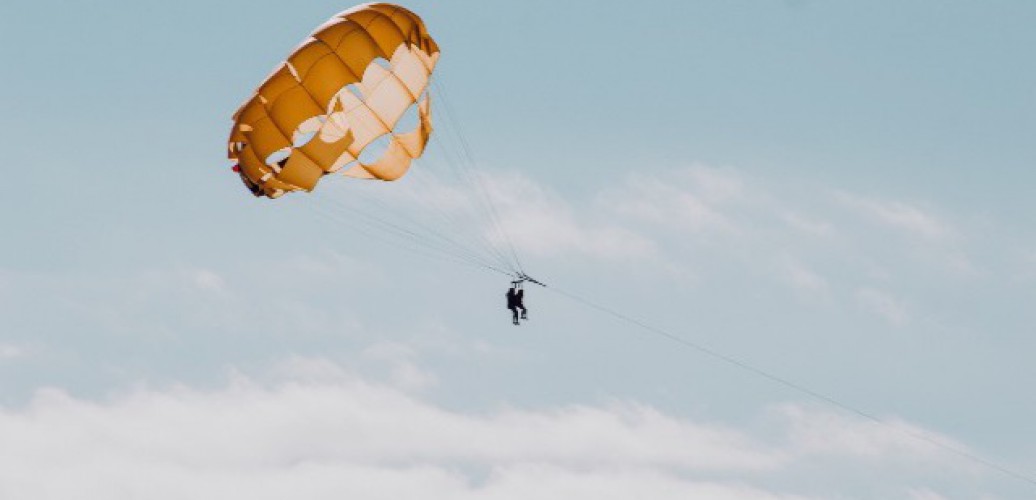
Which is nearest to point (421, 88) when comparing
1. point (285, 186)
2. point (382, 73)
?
point (382, 73)

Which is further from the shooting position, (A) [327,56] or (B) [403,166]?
(B) [403,166]

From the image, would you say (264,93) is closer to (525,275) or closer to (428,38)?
(428,38)

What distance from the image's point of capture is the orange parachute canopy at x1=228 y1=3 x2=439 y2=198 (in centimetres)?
5519

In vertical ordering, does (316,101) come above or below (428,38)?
below

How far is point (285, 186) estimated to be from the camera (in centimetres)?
5669

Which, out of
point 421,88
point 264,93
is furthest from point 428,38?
point 264,93

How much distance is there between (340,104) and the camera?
57.4 m

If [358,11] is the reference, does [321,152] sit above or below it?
below

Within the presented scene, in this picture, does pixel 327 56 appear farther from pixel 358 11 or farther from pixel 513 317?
pixel 513 317

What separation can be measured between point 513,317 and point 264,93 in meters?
9.96

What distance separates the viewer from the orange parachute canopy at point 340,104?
55188 millimetres

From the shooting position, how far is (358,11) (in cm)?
5588

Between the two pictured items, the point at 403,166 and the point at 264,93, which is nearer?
the point at 264,93

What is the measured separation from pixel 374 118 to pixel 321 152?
2.14 metres
